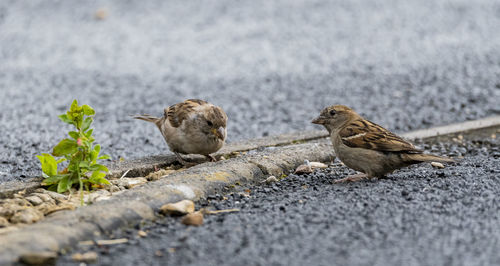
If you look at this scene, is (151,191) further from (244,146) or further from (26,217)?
(244,146)

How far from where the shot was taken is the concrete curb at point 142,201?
3.04 meters

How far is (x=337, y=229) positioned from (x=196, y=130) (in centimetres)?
209

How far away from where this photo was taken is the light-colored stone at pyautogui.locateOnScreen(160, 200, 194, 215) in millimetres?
3659

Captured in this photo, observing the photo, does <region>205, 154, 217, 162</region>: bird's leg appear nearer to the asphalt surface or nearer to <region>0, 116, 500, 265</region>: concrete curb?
<region>0, 116, 500, 265</region>: concrete curb

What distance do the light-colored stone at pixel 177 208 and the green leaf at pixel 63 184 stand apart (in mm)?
797

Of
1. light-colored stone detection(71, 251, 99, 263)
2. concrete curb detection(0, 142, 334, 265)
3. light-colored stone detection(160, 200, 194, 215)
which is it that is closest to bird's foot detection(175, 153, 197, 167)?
concrete curb detection(0, 142, 334, 265)

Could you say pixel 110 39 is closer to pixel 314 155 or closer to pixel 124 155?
pixel 124 155

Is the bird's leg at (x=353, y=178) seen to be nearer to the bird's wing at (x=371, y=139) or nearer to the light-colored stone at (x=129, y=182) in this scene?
the bird's wing at (x=371, y=139)

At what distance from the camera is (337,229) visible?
3.33 m

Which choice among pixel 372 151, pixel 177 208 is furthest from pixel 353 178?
pixel 177 208

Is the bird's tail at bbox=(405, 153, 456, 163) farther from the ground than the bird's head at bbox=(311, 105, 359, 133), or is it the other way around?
the bird's head at bbox=(311, 105, 359, 133)

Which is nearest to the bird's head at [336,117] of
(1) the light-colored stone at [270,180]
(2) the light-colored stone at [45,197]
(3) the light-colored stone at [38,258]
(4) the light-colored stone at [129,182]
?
(1) the light-colored stone at [270,180]

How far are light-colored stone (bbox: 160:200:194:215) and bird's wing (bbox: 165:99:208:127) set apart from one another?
5.18ft

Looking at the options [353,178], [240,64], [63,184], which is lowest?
[353,178]
